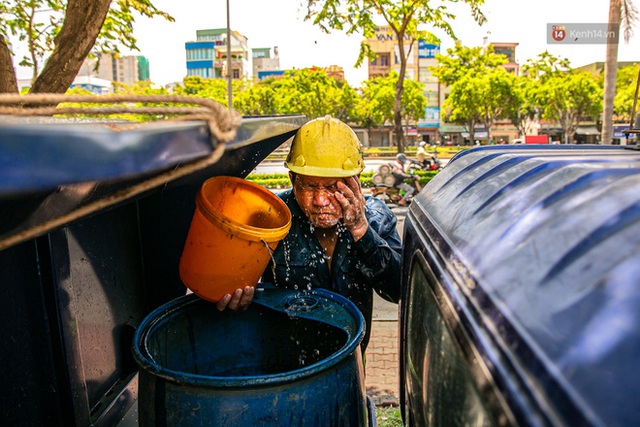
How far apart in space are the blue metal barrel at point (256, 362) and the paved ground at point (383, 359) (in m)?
1.66

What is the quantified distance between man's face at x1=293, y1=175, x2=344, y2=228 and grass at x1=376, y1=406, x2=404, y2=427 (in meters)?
1.69

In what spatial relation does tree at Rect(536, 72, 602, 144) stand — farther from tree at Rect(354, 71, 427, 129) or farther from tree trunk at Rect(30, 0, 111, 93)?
tree trunk at Rect(30, 0, 111, 93)

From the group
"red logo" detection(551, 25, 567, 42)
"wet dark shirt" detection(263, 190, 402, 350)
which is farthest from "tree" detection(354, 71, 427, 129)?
"wet dark shirt" detection(263, 190, 402, 350)

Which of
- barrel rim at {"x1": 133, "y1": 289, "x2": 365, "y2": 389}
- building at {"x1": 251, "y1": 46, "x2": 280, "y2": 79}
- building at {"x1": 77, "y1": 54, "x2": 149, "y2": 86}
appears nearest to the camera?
barrel rim at {"x1": 133, "y1": 289, "x2": 365, "y2": 389}

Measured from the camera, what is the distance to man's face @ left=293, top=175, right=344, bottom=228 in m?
2.49

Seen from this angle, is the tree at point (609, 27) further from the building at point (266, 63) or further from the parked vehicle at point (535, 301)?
the building at point (266, 63)

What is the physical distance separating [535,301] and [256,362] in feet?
5.60

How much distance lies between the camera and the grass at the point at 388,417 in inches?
134

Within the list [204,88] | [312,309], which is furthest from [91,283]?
[204,88]

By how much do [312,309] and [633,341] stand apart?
1511 millimetres

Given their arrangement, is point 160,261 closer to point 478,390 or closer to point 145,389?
point 145,389

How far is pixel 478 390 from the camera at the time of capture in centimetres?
91

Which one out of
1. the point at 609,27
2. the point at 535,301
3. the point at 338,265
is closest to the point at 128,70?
the point at 609,27

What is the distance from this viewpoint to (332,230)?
2.72 m
